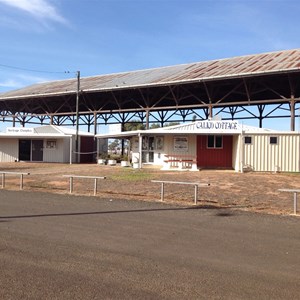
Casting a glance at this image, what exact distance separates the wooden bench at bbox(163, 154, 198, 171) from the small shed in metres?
11.8

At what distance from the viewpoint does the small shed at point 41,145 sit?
117ft

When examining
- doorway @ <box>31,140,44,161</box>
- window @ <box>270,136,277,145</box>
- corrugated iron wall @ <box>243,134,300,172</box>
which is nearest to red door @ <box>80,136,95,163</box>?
doorway @ <box>31,140,44,161</box>

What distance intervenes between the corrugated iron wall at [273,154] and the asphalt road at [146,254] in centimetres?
1472

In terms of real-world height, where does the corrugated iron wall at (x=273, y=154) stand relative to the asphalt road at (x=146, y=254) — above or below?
above

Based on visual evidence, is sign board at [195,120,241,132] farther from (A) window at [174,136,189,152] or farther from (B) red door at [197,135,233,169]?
(A) window at [174,136,189,152]

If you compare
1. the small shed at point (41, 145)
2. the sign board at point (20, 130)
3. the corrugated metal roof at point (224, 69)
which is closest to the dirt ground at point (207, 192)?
the corrugated metal roof at point (224, 69)

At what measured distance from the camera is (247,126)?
2488 centimetres

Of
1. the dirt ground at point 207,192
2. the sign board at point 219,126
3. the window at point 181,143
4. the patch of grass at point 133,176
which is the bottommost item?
the dirt ground at point 207,192

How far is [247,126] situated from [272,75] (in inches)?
139

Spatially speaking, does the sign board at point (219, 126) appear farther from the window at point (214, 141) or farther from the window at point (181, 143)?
the window at point (181, 143)

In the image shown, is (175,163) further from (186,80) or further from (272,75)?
(272,75)

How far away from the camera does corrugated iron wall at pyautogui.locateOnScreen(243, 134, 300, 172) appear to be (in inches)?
934

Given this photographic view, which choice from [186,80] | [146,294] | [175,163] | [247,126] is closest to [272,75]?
[247,126]

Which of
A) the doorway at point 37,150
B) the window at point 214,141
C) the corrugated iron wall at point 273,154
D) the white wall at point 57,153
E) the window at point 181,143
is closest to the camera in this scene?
the corrugated iron wall at point 273,154
